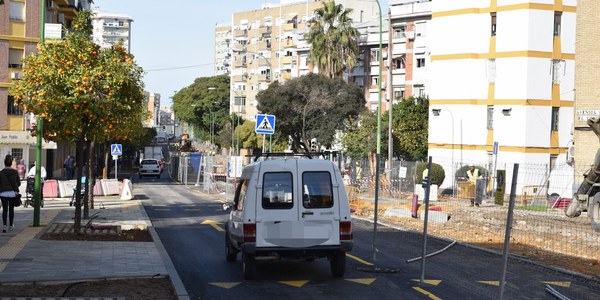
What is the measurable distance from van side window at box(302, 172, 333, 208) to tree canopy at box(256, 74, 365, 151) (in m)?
55.4

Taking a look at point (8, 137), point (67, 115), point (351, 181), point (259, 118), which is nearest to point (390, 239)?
point (67, 115)

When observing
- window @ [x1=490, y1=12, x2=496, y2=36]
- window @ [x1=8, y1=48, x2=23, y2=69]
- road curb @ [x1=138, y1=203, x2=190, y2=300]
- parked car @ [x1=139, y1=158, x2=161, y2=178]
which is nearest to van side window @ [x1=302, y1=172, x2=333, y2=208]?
road curb @ [x1=138, y1=203, x2=190, y2=300]

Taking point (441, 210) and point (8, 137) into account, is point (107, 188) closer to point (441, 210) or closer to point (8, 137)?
point (8, 137)

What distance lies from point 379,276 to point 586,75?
27652 mm

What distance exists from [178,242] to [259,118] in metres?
12.5

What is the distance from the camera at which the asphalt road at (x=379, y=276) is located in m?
13.0

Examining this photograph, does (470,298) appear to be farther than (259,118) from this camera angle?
No

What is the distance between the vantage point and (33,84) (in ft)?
64.6

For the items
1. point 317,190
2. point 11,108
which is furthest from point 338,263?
point 11,108

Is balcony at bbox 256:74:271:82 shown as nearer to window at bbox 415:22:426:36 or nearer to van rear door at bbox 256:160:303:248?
window at bbox 415:22:426:36

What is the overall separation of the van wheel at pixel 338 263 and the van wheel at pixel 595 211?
673 centimetres

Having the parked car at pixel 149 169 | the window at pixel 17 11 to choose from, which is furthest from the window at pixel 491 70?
the parked car at pixel 149 169

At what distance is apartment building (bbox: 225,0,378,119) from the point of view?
105m

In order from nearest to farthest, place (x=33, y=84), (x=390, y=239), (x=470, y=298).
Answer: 1. (x=470, y=298)
2. (x=33, y=84)
3. (x=390, y=239)
